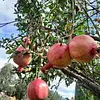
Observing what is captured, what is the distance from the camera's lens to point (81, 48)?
771 millimetres

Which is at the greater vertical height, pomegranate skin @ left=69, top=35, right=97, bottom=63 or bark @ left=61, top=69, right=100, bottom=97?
bark @ left=61, top=69, right=100, bottom=97

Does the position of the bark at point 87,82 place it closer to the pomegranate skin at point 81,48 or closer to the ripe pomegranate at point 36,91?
the ripe pomegranate at point 36,91

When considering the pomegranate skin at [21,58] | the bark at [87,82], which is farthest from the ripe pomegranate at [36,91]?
the bark at [87,82]

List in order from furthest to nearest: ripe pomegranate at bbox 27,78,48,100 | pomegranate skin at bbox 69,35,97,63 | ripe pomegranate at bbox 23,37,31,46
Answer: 1. ripe pomegranate at bbox 23,37,31,46
2. ripe pomegranate at bbox 27,78,48,100
3. pomegranate skin at bbox 69,35,97,63

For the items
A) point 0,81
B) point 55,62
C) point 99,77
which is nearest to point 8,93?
point 0,81

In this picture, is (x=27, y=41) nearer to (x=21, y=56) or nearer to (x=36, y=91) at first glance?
(x=21, y=56)

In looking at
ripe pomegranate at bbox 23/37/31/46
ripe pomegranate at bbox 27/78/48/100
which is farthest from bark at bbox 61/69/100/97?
ripe pomegranate at bbox 27/78/48/100

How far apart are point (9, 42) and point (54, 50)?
81cm

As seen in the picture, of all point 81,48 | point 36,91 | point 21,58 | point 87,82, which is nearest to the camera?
point 81,48

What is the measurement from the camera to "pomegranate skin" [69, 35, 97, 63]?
768mm

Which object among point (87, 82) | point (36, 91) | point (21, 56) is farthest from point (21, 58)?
point (87, 82)

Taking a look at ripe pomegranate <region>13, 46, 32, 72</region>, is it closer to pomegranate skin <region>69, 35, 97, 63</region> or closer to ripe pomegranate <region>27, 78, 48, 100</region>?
ripe pomegranate <region>27, 78, 48, 100</region>

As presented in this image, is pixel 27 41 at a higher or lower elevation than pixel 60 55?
higher

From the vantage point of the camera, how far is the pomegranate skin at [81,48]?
2.52 feet
